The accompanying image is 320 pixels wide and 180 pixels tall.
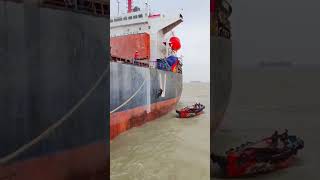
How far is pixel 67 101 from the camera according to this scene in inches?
248

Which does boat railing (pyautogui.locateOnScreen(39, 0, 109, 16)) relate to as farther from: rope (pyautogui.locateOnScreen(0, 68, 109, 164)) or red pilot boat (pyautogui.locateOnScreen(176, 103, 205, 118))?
red pilot boat (pyautogui.locateOnScreen(176, 103, 205, 118))

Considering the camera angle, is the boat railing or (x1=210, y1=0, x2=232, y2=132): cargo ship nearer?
the boat railing

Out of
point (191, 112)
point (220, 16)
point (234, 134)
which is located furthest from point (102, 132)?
point (191, 112)

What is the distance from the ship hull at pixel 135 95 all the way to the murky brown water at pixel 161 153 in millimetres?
558

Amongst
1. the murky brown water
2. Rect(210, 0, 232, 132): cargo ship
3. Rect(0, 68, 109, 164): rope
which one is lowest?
the murky brown water

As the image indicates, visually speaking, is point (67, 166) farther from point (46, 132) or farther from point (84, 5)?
point (84, 5)

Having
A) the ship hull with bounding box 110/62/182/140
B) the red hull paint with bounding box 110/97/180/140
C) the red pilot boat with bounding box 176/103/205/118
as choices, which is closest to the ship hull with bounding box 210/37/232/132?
the ship hull with bounding box 110/62/182/140

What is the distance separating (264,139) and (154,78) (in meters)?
8.57

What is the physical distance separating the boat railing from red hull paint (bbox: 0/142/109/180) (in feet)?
9.86

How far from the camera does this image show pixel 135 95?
1393 centimetres

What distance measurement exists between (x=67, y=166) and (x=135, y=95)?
786cm

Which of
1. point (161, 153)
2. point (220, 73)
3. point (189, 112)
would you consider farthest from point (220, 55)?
point (189, 112)

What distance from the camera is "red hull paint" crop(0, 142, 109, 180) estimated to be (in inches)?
205

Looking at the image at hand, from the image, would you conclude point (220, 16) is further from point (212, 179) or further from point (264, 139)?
point (212, 179)
